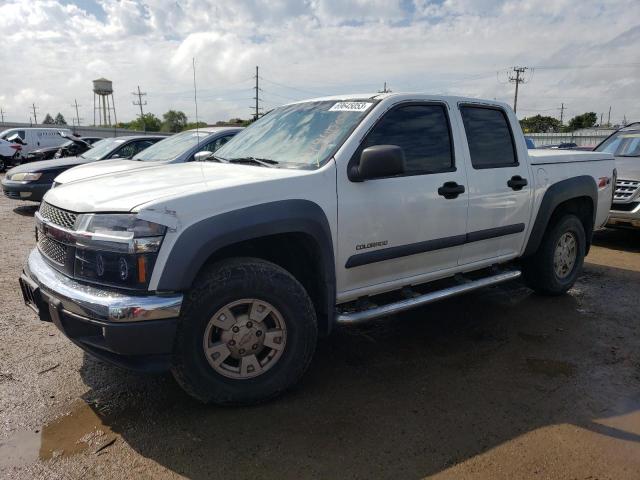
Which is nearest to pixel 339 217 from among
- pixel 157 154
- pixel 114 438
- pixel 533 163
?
pixel 114 438

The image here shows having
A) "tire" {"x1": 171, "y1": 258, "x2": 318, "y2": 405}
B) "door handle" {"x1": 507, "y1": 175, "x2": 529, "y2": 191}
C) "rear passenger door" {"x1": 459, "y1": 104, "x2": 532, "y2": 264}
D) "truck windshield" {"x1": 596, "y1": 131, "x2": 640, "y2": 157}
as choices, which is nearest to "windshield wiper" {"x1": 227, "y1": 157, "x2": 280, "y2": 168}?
"tire" {"x1": 171, "y1": 258, "x2": 318, "y2": 405}

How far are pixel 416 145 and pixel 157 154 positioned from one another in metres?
5.34

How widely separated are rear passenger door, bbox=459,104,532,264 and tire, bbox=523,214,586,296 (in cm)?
49

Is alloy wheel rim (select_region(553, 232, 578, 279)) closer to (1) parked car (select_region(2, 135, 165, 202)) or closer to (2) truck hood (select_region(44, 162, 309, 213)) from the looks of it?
(2) truck hood (select_region(44, 162, 309, 213))

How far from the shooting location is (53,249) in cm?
316

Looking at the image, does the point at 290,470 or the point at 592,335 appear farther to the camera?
the point at 592,335

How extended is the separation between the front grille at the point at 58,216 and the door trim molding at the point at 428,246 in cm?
168

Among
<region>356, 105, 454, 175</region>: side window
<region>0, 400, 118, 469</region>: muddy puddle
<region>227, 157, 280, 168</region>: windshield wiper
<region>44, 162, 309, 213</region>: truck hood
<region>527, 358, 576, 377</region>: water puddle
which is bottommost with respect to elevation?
<region>527, 358, 576, 377</region>: water puddle

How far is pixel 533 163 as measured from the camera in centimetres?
472

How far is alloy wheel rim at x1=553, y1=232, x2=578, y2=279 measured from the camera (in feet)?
17.2

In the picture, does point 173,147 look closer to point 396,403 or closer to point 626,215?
point 396,403

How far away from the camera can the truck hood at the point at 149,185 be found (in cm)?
281

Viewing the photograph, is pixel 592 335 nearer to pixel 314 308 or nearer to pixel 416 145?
pixel 416 145

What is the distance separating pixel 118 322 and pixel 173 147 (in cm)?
579
